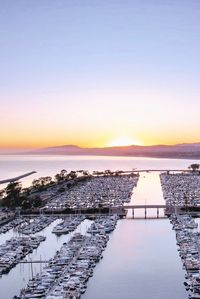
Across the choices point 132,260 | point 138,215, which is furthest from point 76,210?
point 132,260

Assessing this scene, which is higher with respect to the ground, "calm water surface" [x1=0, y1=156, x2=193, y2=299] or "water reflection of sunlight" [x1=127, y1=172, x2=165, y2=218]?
"water reflection of sunlight" [x1=127, y1=172, x2=165, y2=218]

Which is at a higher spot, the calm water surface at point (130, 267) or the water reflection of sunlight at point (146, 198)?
the water reflection of sunlight at point (146, 198)

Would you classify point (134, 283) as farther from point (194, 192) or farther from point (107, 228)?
point (194, 192)

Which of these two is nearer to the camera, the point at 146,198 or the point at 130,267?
the point at 130,267

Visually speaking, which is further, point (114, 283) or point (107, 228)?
point (107, 228)

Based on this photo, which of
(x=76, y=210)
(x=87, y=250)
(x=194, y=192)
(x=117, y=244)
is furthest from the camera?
(x=194, y=192)

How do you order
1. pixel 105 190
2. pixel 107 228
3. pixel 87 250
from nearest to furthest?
1. pixel 87 250
2. pixel 107 228
3. pixel 105 190

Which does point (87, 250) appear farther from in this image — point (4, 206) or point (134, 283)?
point (4, 206)

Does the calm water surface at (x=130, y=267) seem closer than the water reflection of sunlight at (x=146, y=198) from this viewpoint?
Yes

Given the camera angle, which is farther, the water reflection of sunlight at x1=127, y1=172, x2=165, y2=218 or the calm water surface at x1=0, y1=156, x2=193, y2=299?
the water reflection of sunlight at x1=127, y1=172, x2=165, y2=218

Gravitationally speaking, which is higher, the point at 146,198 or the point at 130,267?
the point at 146,198
